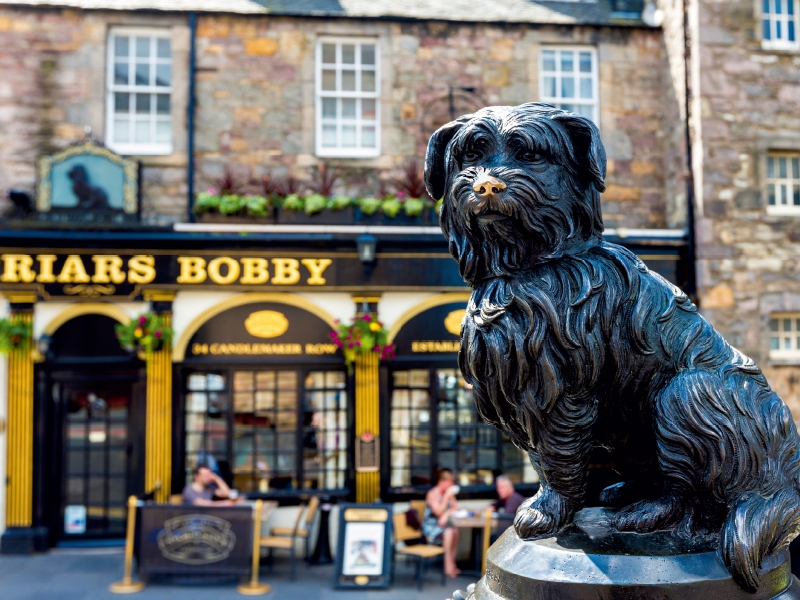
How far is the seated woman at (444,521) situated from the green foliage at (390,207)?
135 inches

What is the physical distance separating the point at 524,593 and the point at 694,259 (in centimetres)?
877

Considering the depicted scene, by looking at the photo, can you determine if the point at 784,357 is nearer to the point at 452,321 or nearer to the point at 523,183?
the point at 452,321

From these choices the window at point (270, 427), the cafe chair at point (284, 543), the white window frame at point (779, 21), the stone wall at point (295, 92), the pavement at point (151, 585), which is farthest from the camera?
the white window frame at point (779, 21)

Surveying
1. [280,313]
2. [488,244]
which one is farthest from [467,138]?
[280,313]

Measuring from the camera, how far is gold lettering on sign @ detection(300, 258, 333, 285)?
959cm

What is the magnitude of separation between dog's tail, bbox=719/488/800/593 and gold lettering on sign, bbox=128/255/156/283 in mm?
8526

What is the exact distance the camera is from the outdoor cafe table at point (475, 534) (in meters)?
8.09

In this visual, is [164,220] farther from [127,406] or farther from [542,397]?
[542,397]

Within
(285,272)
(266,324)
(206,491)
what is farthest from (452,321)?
(206,491)

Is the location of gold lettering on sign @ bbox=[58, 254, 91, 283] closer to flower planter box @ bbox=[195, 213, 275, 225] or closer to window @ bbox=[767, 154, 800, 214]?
flower planter box @ bbox=[195, 213, 275, 225]

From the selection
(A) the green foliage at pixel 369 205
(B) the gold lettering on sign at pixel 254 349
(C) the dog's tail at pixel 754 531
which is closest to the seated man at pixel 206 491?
(B) the gold lettering on sign at pixel 254 349

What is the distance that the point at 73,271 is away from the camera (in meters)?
9.28

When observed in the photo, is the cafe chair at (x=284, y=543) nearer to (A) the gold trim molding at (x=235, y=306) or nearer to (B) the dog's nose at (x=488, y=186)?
(A) the gold trim molding at (x=235, y=306)

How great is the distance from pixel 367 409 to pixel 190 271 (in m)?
2.94
